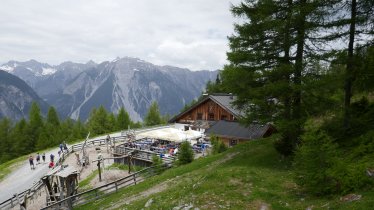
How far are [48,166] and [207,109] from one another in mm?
24011

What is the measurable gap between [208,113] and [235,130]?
29.4 feet

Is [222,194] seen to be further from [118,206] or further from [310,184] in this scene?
[118,206]

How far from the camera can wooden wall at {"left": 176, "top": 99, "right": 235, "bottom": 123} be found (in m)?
48.7

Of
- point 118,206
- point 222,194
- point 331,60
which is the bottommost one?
point 118,206

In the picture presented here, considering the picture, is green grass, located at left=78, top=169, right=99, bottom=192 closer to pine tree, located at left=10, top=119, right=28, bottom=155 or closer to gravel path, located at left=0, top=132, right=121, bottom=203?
gravel path, located at left=0, top=132, right=121, bottom=203

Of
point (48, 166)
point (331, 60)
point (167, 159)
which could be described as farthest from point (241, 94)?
point (48, 166)

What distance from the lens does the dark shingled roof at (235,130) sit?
133 ft

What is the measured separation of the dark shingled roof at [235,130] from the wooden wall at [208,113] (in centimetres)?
190

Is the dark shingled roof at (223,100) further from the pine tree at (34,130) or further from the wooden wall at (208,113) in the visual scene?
the pine tree at (34,130)

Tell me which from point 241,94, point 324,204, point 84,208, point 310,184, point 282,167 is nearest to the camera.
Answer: point 324,204

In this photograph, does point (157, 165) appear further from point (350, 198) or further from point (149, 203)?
point (350, 198)

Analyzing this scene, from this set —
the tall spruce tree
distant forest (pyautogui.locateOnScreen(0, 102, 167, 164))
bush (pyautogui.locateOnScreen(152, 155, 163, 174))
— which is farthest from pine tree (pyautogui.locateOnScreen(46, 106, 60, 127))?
the tall spruce tree

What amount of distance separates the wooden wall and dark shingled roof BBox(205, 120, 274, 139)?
Result: 190 cm

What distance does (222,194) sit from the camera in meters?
16.2
